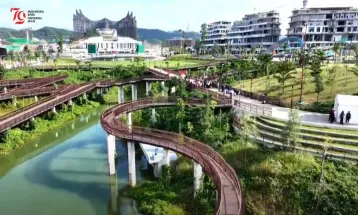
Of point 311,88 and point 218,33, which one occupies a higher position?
point 218,33

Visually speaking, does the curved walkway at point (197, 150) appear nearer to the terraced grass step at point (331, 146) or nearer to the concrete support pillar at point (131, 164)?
the concrete support pillar at point (131, 164)

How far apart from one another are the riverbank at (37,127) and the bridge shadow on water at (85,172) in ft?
12.2

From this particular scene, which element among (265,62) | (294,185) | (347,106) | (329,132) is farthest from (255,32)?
(294,185)

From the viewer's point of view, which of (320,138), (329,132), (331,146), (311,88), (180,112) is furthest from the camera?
(311,88)

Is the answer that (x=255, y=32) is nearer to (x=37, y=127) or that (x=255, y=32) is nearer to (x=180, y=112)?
(x=180, y=112)

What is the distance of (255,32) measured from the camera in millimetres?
136250

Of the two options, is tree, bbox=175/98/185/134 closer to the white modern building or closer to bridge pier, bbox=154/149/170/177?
bridge pier, bbox=154/149/170/177

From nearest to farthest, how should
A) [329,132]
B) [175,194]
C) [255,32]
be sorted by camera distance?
1. [175,194]
2. [329,132]
3. [255,32]

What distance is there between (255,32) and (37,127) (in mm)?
112114

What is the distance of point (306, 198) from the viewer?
802 inches

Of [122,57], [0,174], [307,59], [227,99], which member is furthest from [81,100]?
[122,57]

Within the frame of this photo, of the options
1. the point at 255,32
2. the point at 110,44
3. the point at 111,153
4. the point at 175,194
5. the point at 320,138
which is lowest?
the point at 175,194

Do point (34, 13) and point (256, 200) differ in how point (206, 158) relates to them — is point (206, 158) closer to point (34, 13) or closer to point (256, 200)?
point (256, 200)

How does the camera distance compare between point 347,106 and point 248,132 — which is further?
point 347,106
